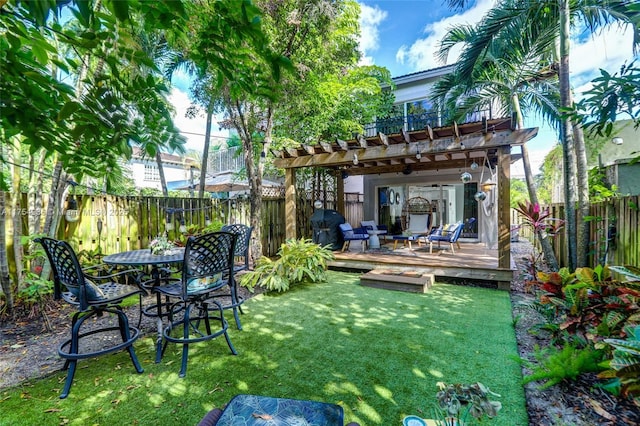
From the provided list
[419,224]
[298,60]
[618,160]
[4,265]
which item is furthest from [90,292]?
[419,224]

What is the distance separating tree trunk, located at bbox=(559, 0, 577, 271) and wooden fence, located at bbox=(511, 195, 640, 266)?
25 centimetres

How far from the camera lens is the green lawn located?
2.15 metres

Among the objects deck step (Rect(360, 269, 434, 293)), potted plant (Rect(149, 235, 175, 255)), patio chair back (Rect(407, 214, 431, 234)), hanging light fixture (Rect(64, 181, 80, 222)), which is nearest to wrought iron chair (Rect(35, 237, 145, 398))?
potted plant (Rect(149, 235, 175, 255))

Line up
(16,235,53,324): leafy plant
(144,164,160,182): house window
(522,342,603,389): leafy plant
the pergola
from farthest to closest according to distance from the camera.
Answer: (144,164,160,182): house window
the pergola
(16,235,53,324): leafy plant
(522,342,603,389): leafy plant

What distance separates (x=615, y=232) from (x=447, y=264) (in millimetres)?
2689

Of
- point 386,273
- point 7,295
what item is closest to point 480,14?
point 386,273

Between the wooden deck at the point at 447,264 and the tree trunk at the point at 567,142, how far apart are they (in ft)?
3.33

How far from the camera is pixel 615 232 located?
3648mm

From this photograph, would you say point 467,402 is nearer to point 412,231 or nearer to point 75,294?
point 75,294

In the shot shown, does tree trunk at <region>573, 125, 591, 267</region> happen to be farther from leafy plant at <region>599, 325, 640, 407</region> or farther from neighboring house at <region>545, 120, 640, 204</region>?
leafy plant at <region>599, 325, 640, 407</region>

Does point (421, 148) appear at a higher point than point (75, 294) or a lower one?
higher

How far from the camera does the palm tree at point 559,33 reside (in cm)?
455

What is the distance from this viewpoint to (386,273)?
5902mm

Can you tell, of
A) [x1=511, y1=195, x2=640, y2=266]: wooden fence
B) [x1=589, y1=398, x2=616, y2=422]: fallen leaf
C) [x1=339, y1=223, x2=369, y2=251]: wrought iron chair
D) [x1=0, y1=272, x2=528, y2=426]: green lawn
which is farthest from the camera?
[x1=339, y1=223, x2=369, y2=251]: wrought iron chair
